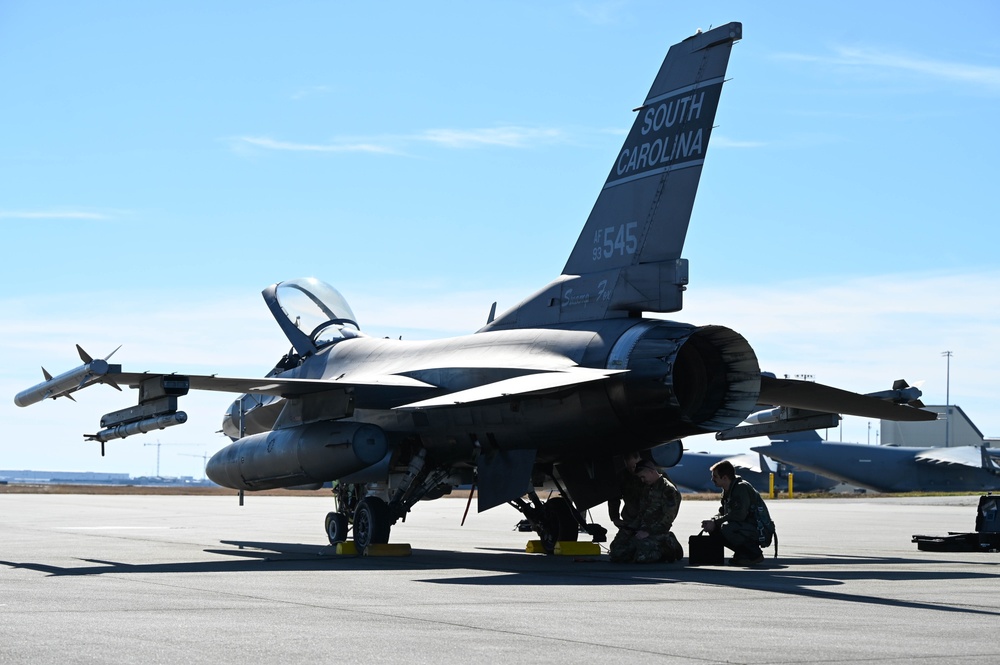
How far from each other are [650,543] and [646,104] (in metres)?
5.09

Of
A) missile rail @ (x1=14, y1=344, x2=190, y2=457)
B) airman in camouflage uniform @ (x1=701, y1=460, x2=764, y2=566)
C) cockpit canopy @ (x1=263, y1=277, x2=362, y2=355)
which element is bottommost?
A: airman in camouflage uniform @ (x1=701, y1=460, x2=764, y2=566)

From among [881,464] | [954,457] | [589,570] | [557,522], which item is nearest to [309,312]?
[557,522]

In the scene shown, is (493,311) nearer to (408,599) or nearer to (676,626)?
(408,599)

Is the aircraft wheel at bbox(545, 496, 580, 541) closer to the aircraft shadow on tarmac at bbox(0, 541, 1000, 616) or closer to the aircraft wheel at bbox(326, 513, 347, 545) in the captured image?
the aircraft shadow on tarmac at bbox(0, 541, 1000, 616)

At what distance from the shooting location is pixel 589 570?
1205 cm

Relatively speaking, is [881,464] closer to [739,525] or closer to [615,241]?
[615,241]

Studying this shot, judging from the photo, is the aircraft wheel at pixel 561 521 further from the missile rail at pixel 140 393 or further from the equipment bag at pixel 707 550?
the missile rail at pixel 140 393

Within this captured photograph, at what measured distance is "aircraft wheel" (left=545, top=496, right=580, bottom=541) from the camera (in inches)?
630

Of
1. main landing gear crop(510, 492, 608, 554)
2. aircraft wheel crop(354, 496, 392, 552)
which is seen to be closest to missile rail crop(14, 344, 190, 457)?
aircraft wheel crop(354, 496, 392, 552)

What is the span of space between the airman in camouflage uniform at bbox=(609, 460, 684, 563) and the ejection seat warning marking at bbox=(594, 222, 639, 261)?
2538 millimetres

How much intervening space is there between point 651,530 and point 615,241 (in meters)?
3.37

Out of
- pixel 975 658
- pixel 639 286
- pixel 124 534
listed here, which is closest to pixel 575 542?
pixel 639 286

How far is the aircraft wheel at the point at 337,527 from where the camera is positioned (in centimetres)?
1675

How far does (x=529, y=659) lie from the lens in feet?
18.4
